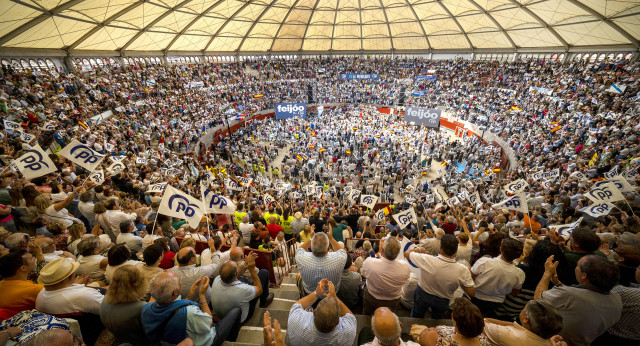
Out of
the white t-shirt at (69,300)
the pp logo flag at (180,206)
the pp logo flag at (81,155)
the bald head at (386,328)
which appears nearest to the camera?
the bald head at (386,328)

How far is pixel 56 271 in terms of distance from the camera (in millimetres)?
2729

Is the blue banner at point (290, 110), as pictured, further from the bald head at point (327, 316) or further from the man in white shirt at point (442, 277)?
the bald head at point (327, 316)

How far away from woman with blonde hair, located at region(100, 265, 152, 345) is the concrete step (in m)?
1.55

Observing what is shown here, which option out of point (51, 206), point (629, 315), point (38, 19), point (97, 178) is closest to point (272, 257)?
point (51, 206)

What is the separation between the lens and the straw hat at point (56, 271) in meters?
2.69

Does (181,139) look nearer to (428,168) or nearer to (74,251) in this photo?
(74,251)

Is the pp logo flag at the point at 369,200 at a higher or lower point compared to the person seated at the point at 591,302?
lower

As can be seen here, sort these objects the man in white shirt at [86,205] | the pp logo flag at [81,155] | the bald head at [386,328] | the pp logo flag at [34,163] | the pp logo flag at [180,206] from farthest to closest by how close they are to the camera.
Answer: the pp logo flag at [81,155] → the man in white shirt at [86,205] → the pp logo flag at [34,163] → the pp logo flag at [180,206] → the bald head at [386,328]

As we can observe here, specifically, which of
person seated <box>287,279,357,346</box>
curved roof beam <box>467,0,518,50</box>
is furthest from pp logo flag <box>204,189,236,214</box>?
curved roof beam <box>467,0,518,50</box>

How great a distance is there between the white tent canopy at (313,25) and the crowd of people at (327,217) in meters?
3.07

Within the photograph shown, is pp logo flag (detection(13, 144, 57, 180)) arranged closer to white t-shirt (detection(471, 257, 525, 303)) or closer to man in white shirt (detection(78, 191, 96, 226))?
man in white shirt (detection(78, 191, 96, 226))

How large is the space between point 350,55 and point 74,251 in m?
50.5

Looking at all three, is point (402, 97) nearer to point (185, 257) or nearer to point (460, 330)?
point (185, 257)

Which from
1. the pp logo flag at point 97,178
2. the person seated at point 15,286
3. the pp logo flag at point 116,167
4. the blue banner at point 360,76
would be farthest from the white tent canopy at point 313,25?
the person seated at point 15,286
